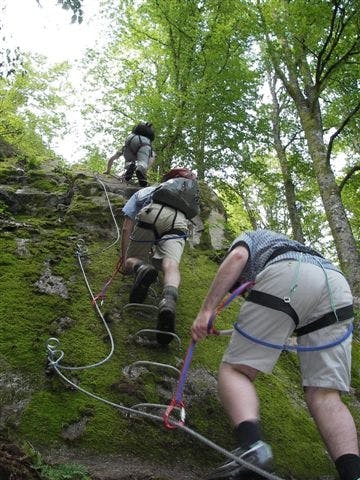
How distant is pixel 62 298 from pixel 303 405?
253cm

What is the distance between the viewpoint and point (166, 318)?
3.63 meters

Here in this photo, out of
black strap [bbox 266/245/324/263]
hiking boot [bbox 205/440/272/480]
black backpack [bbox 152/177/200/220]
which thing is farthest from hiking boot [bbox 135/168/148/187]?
hiking boot [bbox 205/440/272/480]

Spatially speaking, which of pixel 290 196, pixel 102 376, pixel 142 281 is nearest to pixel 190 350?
pixel 102 376

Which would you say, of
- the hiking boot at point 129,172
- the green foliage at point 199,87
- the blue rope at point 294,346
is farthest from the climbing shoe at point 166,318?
the green foliage at point 199,87

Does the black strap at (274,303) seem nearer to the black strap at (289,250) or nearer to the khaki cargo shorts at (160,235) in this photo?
the black strap at (289,250)

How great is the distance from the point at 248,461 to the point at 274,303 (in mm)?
899

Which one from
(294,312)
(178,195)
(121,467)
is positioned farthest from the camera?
(178,195)

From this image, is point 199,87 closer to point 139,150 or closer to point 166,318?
point 139,150

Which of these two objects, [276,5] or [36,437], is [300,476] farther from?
[276,5]

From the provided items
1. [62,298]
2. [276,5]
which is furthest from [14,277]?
[276,5]

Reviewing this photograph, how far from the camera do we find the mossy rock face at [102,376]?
8.74 ft

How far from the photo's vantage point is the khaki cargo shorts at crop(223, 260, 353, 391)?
101 inches

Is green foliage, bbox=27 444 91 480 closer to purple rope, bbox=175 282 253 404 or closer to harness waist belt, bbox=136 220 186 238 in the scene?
purple rope, bbox=175 282 253 404

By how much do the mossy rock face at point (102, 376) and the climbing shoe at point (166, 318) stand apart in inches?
5.0
